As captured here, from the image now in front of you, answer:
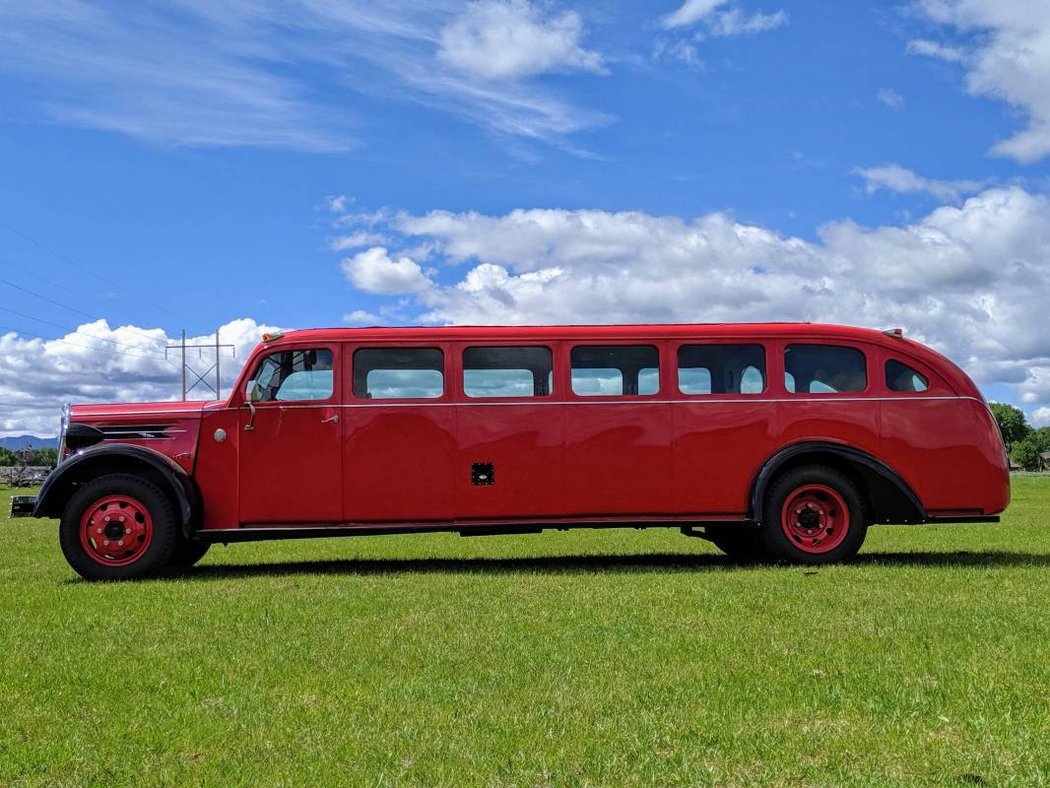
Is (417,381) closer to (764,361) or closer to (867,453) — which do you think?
(764,361)

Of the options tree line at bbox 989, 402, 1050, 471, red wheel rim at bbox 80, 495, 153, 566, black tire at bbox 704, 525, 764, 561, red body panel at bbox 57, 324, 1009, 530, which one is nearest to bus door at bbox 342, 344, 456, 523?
red body panel at bbox 57, 324, 1009, 530

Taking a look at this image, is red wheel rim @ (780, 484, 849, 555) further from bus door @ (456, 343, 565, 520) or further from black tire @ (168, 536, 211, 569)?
black tire @ (168, 536, 211, 569)

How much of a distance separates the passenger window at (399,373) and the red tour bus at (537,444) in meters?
0.02

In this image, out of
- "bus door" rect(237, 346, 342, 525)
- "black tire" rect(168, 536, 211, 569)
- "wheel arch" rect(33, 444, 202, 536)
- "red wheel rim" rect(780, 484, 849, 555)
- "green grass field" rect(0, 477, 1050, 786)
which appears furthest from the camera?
"black tire" rect(168, 536, 211, 569)

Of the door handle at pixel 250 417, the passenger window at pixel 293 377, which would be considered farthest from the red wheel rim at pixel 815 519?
the door handle at pixel 250 417

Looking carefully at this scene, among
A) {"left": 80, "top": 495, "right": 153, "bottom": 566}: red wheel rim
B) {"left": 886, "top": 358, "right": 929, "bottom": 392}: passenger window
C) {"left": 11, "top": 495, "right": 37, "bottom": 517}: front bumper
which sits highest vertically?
{"left": 886, "top": 358, "right": 929, "bottom": 392}: passenger window

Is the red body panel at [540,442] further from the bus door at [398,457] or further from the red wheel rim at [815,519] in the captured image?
the red wheel rim at [815,519]

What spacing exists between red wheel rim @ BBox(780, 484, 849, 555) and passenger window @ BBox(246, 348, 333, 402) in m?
4.84

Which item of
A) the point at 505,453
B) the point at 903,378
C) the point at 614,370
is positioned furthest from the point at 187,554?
the point at 903,378

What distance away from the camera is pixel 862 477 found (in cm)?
1070

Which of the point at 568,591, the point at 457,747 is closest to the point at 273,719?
the point at 457,747

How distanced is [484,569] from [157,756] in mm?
6526

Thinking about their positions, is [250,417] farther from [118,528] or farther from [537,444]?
[537,444]

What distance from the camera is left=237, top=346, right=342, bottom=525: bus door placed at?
33.6ft
